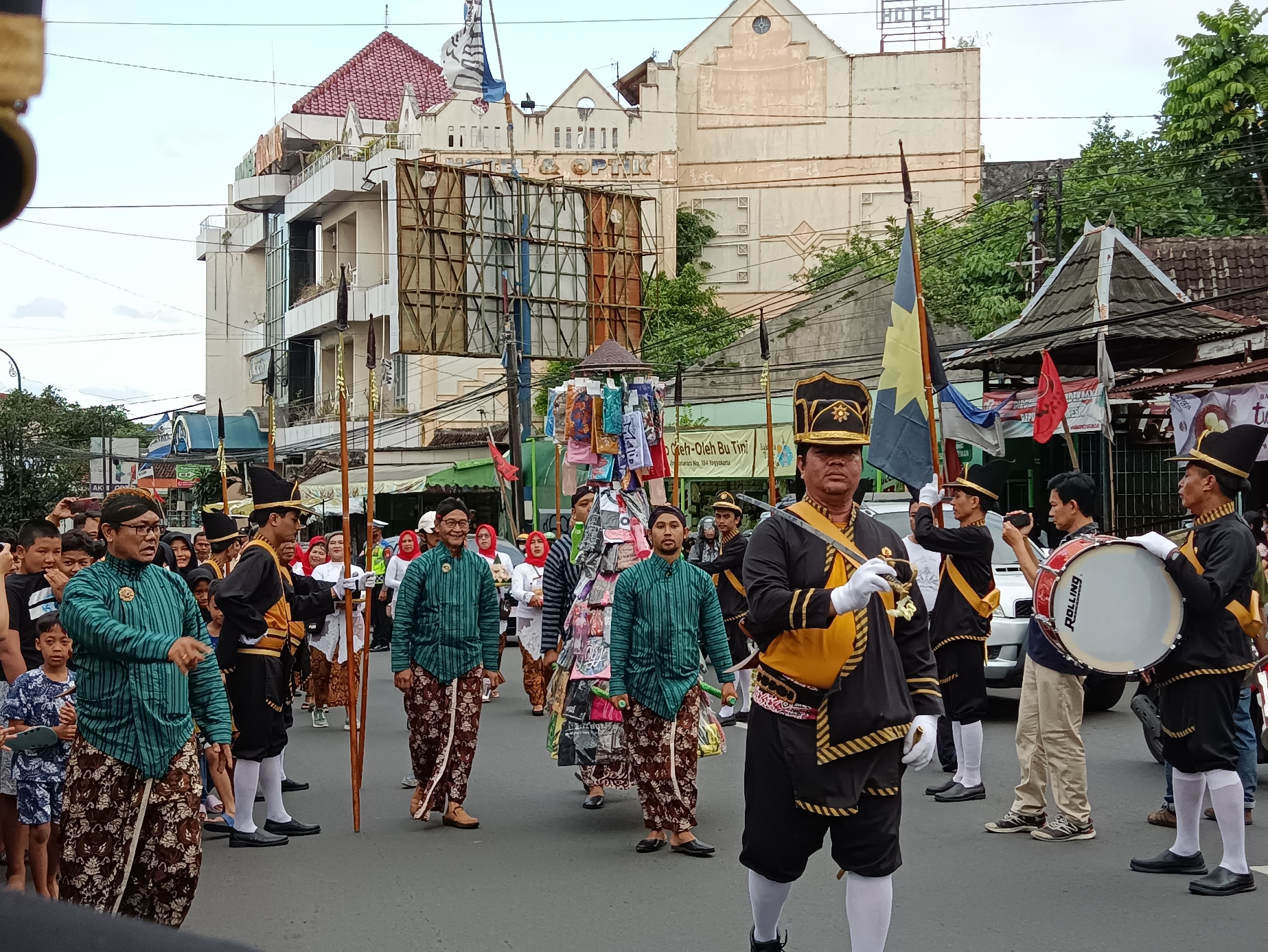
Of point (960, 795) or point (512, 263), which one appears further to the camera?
point (512, 263)

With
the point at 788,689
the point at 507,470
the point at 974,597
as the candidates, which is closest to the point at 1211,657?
the point at 974,597

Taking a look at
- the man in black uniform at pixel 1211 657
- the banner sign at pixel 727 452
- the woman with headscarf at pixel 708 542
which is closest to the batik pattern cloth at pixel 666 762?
the man in black uniform at pixel 1211 657

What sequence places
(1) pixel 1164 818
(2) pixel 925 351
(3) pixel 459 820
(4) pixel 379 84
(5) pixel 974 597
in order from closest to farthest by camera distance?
1. (2) pixel 925 351
2. (1) pixel 1164 818
3. (3) pixel 459 820
4. (5) pixel 974 597
5. (4) pixel 379 84

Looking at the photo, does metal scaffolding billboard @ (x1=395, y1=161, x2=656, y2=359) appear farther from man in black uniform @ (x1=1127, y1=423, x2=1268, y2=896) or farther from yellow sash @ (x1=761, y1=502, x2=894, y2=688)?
yellow sash @ (x1=761, y1=502, x2=894, y2=688)

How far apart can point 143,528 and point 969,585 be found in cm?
550

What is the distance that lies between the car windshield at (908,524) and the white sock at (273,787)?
19.8 ft

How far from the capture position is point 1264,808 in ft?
29.1

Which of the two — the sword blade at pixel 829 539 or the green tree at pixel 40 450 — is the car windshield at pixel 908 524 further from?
the green tree at pixel 40 450

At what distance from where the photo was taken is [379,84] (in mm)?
57156

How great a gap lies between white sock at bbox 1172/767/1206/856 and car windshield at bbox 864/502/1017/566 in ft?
18.5

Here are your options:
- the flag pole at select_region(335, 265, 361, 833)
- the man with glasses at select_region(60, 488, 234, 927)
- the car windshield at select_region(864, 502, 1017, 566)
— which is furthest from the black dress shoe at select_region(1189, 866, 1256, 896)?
the car windshield at select_region(864, 502, 1017, 566)

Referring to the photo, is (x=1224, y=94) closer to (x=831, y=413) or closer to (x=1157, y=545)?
(x=1157, y=545)

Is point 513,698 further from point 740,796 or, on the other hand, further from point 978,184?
point 978,184

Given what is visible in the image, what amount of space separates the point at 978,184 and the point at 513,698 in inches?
1354
